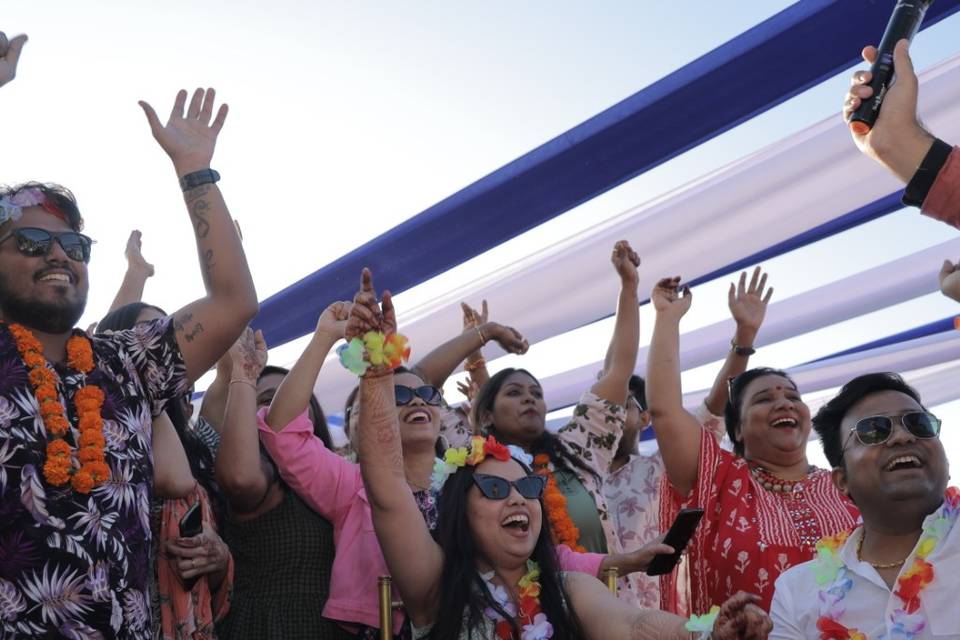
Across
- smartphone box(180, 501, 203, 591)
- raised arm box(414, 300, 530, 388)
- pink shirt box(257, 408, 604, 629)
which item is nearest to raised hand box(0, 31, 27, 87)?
smartphone box(180, 501, 203, 591)

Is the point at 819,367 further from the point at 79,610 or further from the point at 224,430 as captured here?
the point at 79,610

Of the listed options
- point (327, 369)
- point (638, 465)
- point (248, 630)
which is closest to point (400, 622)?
point (248, 630)

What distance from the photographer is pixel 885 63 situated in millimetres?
2334

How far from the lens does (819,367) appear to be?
7105 mm

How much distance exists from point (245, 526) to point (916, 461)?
1903 millimetres

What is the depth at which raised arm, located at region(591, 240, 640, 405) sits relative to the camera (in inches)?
175

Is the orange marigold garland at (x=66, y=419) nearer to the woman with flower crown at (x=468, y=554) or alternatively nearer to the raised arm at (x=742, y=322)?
the woman with flower crown at (x=468, y=554)

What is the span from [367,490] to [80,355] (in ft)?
2.76

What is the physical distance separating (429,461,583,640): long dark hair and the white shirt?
0.54m

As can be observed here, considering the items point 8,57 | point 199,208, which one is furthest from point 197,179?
point 8,57

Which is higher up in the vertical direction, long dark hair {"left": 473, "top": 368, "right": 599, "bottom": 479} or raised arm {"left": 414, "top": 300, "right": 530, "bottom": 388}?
raised arm {"left": 414, "top": 300, "right": 530, "bottom": 388}

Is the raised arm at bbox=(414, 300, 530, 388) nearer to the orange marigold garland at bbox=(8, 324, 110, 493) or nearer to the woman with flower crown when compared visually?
the woman with flower crown

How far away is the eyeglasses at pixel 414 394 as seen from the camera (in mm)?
3893

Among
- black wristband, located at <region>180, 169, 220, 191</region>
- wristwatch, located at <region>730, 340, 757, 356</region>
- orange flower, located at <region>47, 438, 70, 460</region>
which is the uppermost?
black wristband, located at <region>180, 169, 220, 191</region>
